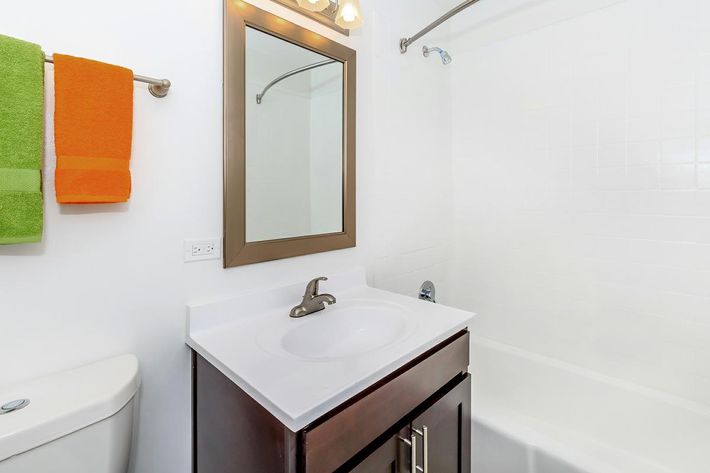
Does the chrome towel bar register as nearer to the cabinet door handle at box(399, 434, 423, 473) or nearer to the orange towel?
the orange towel

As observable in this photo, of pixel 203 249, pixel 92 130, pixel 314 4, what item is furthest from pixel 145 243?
Result: pixel 314 4

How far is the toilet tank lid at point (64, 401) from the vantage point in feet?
2.08

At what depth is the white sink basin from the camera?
3.70ft

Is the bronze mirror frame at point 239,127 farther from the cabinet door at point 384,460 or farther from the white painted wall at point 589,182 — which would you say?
the white painted wall at point 589,182

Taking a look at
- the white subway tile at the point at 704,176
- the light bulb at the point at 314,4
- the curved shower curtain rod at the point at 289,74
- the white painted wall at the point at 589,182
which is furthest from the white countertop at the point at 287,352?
the white subway tile at the point at 704,176

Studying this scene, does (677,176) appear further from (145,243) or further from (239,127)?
(145,243)

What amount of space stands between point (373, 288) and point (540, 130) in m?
1.25

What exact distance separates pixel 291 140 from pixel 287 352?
0.81 metres

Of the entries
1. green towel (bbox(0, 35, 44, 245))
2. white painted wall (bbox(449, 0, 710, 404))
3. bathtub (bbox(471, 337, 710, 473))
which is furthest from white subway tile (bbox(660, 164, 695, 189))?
green towel (bbox(0, 35, 44, 245))

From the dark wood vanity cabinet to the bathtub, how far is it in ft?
0.87

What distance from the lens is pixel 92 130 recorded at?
817mm

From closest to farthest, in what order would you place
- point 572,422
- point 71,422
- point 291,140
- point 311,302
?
point 71,422 < point 311,302 < point 291,140 < point 572,422

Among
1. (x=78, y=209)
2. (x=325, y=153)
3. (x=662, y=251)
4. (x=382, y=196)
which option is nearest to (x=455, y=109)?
(x=382, y=196)

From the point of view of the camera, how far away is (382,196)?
66.9 inches
